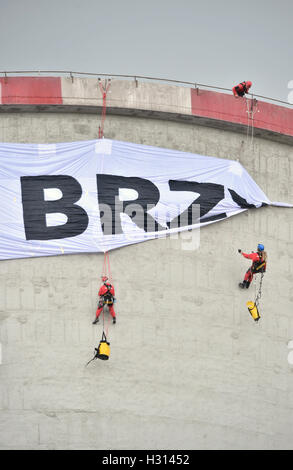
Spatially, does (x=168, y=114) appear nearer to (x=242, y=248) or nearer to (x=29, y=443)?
(x=242, y=248)

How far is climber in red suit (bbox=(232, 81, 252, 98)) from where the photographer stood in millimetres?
43409

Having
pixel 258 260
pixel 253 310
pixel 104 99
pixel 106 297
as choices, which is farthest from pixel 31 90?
pixel 253 310

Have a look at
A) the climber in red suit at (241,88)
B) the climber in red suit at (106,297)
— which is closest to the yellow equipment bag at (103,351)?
the climber in red suit at (106,297)

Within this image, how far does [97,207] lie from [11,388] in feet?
23.4

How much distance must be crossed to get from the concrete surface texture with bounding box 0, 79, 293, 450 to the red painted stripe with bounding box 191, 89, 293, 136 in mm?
865

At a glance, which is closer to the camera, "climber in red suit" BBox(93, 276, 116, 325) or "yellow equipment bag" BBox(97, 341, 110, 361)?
"yellow equipment bag" BBox(97, 341, 110, 361)

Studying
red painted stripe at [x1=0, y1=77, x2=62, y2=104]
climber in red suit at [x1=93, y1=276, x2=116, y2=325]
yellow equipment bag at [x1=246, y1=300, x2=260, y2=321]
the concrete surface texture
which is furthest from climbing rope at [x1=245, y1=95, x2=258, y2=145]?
climber in red suit at [x1=93, y1=276, x2=116, y2=325]

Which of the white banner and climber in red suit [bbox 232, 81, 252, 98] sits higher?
climber in red suit [bbox 232, 81, 252, 98]

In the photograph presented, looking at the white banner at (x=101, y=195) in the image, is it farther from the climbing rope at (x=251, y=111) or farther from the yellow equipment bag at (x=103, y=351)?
the yellow equipment bag at (x=103, y=351)

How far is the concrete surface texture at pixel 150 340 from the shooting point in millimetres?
39938

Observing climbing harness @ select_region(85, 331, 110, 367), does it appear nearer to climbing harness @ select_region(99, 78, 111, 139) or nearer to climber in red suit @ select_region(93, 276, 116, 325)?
climber in red suit @ select_region(93, 276, 116, 325)

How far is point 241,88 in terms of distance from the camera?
43469mm

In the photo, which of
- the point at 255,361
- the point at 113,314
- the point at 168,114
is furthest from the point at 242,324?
the point at 168,114
